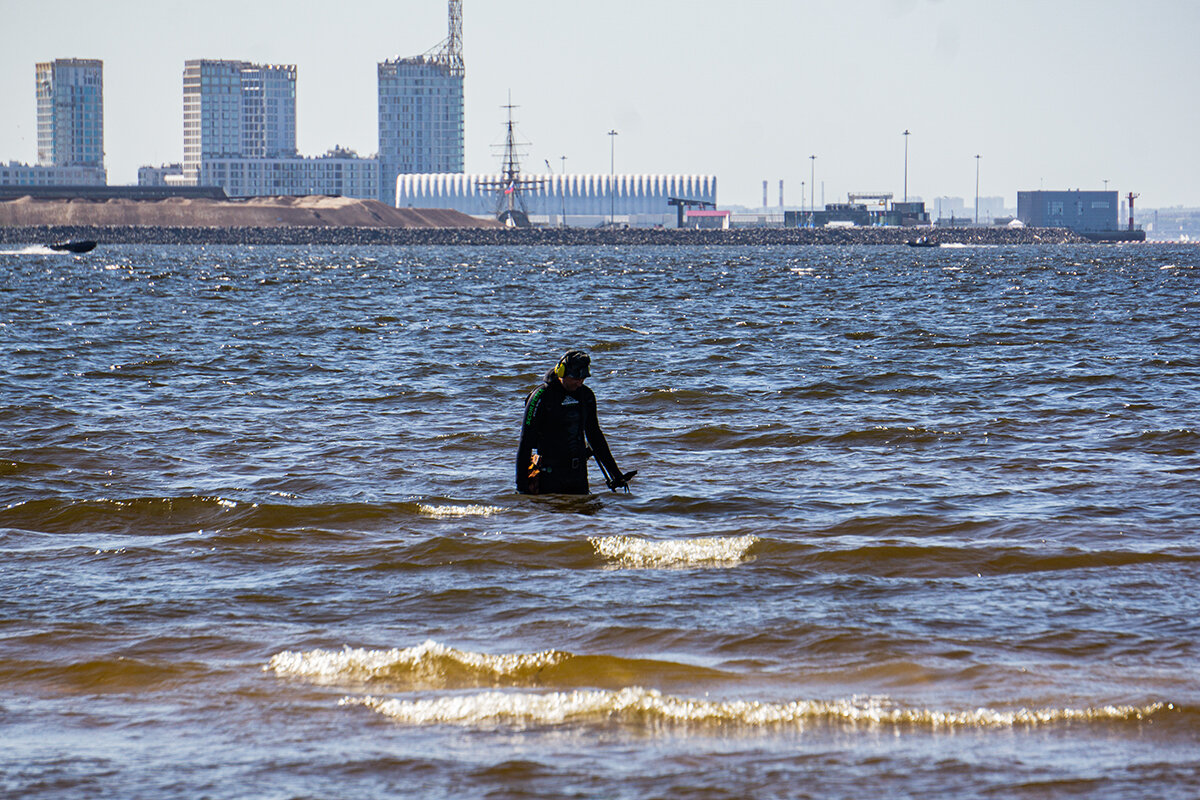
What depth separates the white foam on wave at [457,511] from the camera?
11734 millimetres

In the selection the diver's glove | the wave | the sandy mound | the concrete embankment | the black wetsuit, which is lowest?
the wave

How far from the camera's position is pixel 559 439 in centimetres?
1166

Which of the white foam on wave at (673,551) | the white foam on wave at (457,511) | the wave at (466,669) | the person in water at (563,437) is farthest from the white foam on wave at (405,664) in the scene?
the white foam on wave at (457,511)

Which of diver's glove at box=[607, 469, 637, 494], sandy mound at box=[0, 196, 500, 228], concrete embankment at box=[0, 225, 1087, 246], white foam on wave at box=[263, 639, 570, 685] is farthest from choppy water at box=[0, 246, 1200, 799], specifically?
sandy mound at box=[0, 196, 500, 228]

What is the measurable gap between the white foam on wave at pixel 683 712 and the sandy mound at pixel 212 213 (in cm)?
17401

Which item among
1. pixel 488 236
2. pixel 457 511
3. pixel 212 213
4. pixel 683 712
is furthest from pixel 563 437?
pixel 212 213

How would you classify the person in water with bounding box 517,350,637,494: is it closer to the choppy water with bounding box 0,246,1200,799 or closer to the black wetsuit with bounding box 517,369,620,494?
the black wetsuit with bounding box 517,369,620,494

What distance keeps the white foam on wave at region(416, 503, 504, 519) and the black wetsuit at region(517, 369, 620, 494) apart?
47cm

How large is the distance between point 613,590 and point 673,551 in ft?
3.59

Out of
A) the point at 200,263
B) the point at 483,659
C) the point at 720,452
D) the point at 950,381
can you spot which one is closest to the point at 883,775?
the point at 483,659

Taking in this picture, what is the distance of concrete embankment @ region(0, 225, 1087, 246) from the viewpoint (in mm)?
160000

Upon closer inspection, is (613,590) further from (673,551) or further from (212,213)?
(212,213)

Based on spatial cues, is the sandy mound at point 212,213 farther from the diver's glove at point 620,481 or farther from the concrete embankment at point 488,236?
the diver's glove at point 620,481

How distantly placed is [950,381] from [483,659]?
16025 mm
